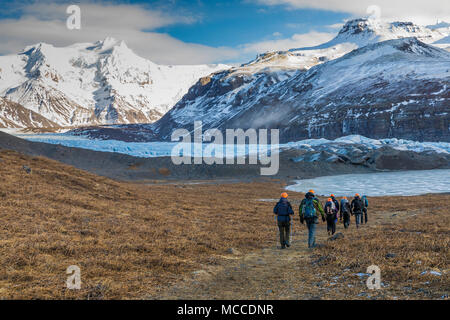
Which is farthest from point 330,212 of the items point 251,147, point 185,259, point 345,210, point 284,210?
point 251,147

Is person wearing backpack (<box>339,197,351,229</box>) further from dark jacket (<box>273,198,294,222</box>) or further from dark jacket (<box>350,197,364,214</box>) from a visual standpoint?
dark jacket (<box>273,198,294,222</box>)

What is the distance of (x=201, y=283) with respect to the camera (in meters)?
9.95

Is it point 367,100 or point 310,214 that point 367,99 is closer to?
point 367,100

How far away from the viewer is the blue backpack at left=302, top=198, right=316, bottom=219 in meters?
14.7

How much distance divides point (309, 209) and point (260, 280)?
5309 millimetres

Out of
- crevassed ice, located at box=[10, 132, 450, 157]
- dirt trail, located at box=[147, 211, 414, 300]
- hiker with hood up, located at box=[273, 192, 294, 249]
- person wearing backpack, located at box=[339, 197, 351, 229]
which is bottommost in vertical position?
dirt trail, located at box=[147, 211, 414, 300]

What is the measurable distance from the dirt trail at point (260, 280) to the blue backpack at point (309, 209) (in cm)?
Answer: 138

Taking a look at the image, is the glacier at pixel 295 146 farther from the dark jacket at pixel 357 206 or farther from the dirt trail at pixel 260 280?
the dirt trail at pixel 260 280

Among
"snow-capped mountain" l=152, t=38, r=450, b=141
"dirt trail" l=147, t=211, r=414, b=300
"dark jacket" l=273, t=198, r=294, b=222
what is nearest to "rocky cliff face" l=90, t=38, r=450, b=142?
"snow-capped mountain" l=152, t=38, r=450, b=141

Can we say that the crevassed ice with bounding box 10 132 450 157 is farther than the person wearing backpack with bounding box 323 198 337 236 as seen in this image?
Yes

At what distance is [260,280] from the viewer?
33.8 ft

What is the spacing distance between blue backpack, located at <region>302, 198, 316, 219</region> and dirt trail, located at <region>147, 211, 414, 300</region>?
4.52 ft
